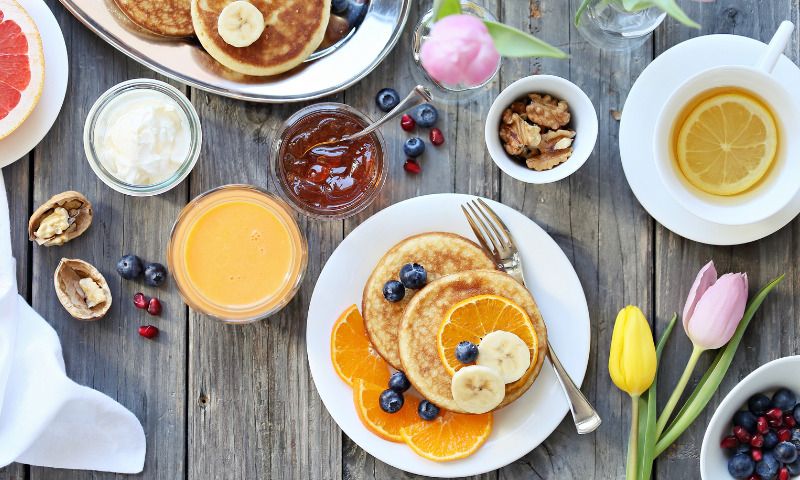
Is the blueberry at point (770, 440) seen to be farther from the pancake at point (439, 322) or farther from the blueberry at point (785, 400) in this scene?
the pancake at point (439, 322)

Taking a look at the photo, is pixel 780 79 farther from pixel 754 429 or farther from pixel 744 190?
pixel 754 429

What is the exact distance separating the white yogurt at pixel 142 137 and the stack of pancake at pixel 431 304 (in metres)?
0.56

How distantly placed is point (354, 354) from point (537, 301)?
0.46m

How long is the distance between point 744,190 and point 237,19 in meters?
1.22

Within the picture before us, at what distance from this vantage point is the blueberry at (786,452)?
1854 mm

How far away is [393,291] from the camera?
5.98 ft

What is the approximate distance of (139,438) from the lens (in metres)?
1.98

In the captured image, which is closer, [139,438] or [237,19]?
[237,19]

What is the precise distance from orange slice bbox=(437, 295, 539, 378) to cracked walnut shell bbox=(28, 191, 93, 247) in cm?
92

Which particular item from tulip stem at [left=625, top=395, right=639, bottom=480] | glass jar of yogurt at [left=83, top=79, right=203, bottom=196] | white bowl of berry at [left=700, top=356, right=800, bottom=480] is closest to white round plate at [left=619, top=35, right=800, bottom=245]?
white bowl of berry at [left=700, top=356, right=800, bottom=480]

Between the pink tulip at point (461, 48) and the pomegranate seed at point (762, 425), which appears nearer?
the pink tulip at point (461, 48)

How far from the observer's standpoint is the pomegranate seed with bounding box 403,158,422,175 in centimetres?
196

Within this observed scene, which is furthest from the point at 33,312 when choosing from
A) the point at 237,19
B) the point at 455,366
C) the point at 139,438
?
the point at 455,366

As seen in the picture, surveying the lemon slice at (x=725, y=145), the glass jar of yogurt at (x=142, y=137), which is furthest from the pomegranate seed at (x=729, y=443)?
the glass jar of yogurt at (x=142, y=137)
